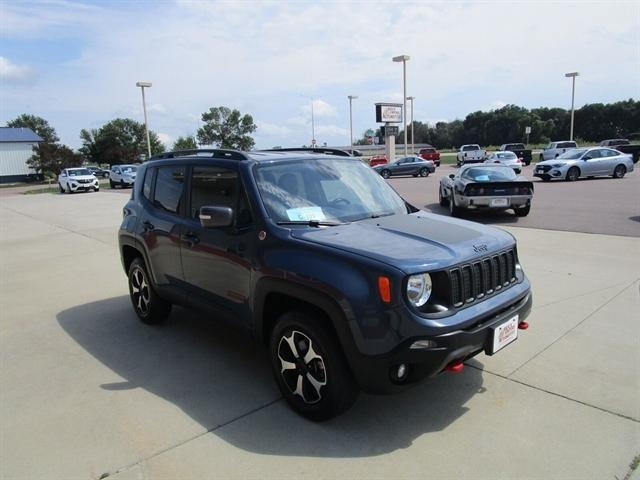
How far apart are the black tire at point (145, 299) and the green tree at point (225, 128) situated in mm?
90122

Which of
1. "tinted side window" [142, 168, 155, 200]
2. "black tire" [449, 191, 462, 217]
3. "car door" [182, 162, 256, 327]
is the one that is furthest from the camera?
"black tire" [449, 191, 462, 217]

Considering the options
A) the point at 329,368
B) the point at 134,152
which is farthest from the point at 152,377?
the point at 134,152

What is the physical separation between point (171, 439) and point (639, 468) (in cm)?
277

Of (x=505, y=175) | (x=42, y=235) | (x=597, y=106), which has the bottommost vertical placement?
(x=42, y=235)

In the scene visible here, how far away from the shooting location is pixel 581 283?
615cm

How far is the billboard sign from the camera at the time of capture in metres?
46.5

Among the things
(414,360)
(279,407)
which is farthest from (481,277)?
(279,407)

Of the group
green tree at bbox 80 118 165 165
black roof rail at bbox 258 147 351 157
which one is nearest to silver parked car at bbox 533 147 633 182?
black roof rail at bbox 258 147 351 157

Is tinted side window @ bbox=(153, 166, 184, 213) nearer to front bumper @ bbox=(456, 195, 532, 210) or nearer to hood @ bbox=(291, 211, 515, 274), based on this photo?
hood @ bbox=(291, 211, 515, 274)

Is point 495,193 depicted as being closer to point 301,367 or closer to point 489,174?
point 489,174

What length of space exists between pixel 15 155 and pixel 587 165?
63149mm

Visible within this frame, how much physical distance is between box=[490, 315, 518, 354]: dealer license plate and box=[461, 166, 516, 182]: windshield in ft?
30.9

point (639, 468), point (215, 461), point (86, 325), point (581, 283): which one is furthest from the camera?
point (581, 283)

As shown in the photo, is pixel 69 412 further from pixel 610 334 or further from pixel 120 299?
pixel 610 334
